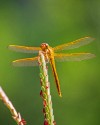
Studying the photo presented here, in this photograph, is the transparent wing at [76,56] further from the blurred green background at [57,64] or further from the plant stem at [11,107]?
the blurred green background at [57,64]

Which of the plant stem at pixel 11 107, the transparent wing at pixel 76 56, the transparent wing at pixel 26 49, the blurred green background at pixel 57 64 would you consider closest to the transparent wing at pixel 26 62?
the transparent wing at pixel 26 49

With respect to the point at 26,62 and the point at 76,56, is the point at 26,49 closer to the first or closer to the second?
the point at 26,62

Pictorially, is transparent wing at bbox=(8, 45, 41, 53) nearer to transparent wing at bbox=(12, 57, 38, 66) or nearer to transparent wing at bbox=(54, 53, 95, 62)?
transparent wing at bbox=(12, 57, 38, 66)

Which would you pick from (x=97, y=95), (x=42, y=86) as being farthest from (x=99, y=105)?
(x=42, y=86)

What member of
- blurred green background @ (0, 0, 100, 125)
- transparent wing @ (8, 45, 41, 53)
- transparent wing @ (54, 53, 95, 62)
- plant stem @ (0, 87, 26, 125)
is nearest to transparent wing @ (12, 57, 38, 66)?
transparent wing @ (8, 45, 41, 53)

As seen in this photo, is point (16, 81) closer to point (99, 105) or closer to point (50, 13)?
point (99, 105)

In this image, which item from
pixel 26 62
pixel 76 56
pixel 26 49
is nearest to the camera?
pixel 26 62

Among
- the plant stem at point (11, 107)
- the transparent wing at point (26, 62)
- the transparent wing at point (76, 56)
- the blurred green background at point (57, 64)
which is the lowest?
the plant stem at point (11, 107)

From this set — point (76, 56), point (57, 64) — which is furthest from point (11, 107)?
point (57, 64)

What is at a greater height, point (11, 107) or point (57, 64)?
point (57, 64)
